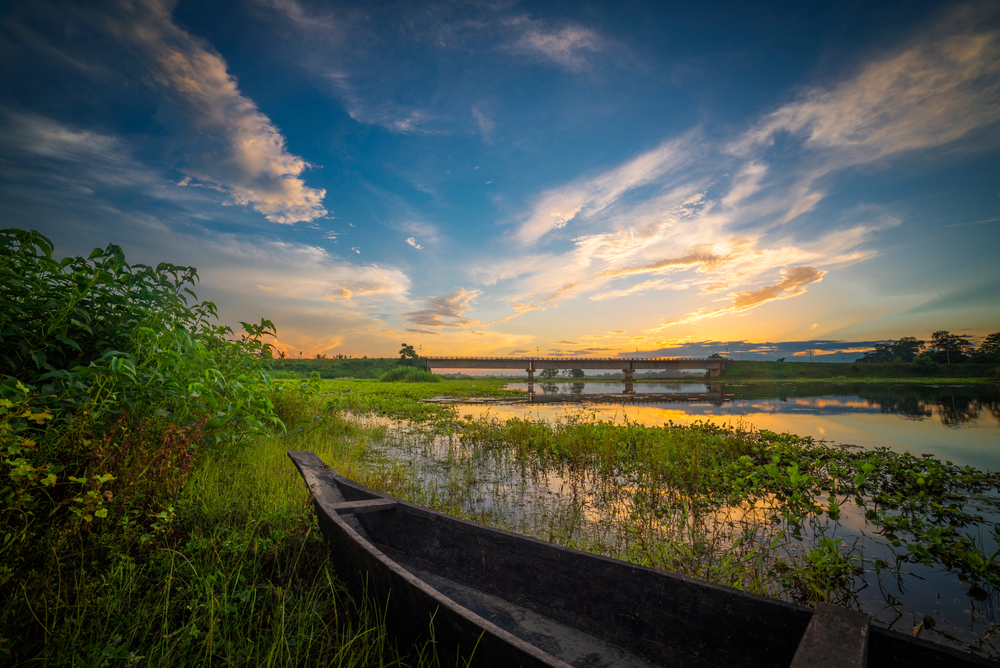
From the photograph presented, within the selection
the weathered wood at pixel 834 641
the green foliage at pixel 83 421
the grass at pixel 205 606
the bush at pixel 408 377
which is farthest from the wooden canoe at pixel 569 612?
the bush at pixel 408 377

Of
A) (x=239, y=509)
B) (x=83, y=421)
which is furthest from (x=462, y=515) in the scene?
(x=83, y=421)

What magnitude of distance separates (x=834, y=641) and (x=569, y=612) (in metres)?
1.51

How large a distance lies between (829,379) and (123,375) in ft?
207

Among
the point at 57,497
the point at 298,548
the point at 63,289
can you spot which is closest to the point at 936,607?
the point at 298,548

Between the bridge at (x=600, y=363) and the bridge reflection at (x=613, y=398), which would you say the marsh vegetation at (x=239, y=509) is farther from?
the bridge at (x=600, y=363)

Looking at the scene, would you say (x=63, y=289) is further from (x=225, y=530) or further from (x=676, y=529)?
(x=676, y=529)

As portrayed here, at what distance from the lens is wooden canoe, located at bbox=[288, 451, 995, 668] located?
5.41 feet

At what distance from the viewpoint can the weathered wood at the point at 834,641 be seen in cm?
154

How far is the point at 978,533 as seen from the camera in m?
4.34

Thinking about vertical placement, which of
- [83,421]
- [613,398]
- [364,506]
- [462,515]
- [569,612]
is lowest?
[613,398]

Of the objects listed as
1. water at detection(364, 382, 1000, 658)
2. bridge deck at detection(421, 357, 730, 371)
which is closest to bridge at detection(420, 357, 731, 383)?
bridge deck at detection(421, 357, 730, 371)

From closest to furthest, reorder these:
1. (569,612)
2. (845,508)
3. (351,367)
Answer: (569,612), (845,508), (351,367)

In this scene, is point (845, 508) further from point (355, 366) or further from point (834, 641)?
point (355, 366)

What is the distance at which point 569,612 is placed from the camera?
8.61 ft
